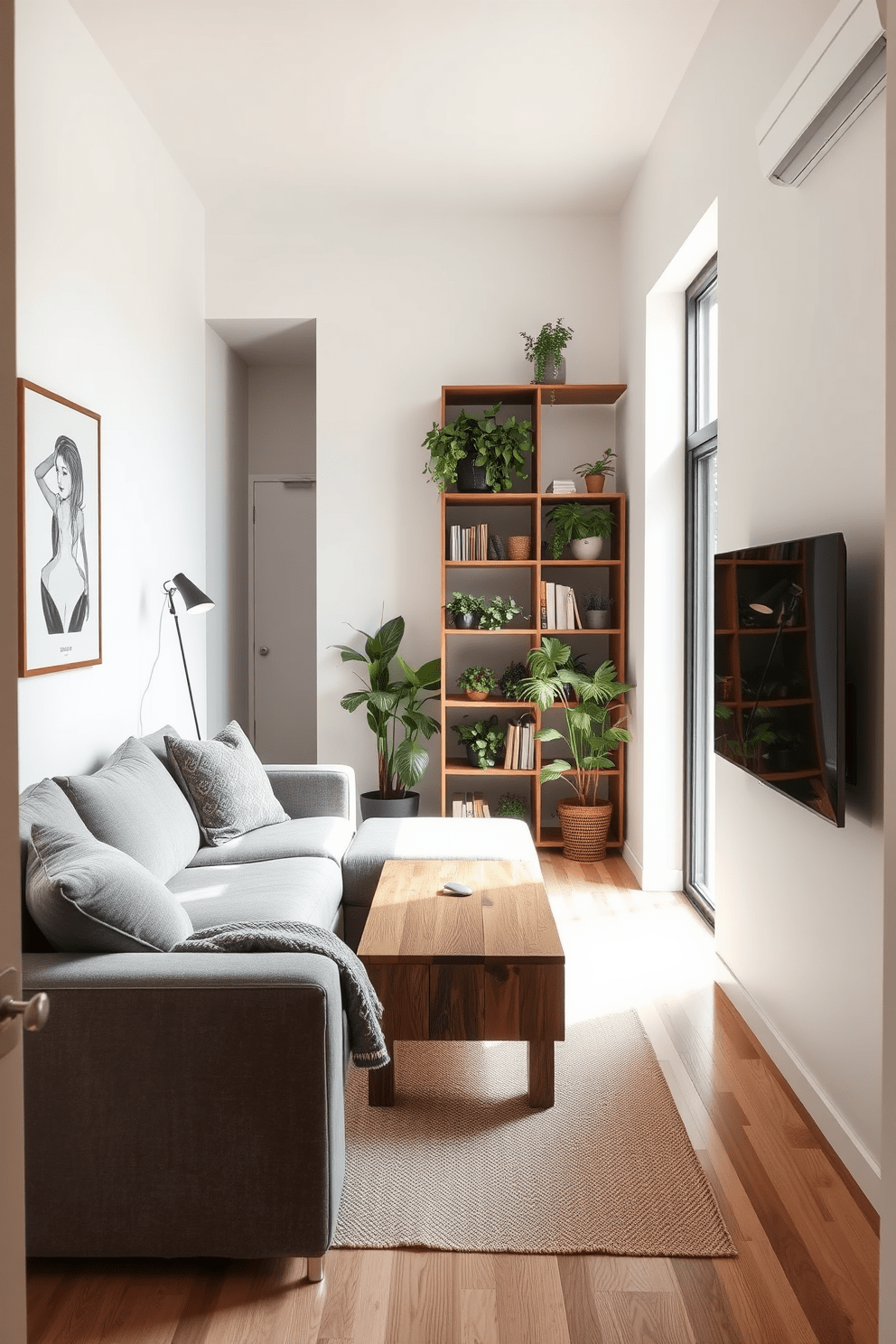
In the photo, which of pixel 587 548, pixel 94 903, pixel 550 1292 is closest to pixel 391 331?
pixel 587 548

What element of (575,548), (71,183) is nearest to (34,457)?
(71,183)

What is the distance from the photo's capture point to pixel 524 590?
220 inches

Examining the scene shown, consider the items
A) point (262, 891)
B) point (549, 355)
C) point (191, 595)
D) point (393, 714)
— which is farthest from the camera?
point (393, 714)

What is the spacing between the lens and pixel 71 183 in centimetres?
332

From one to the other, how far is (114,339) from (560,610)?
8.15 feet

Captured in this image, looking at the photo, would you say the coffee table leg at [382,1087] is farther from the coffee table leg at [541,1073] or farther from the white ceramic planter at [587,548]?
the white ceramic planter at [587,548]

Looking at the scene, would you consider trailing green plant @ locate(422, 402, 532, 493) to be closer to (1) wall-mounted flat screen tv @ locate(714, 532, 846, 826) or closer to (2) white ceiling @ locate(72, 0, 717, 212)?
(2) white ceiling @ locate(72, 0, 717, 212)

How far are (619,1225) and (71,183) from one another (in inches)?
131

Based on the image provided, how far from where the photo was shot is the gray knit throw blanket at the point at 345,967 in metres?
2.10

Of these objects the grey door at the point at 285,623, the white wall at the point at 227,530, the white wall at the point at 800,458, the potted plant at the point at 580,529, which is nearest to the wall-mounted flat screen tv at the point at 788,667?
the white wall at the point at 800,458

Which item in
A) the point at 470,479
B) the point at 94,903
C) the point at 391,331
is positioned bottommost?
the point at 94,903

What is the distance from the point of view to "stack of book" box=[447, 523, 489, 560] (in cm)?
525

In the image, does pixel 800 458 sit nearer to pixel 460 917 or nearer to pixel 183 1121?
pixel 460 917

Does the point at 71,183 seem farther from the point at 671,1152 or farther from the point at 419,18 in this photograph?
the point at 671,1152
